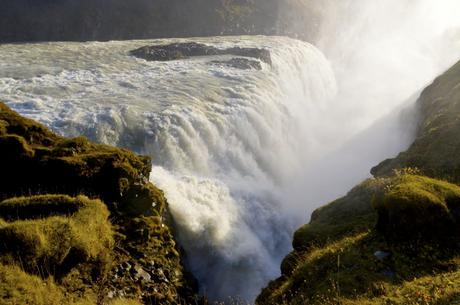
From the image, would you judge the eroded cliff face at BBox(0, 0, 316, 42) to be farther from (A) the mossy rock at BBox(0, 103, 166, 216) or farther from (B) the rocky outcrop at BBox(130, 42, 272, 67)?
(A) the mossy rock at BBox(0, 103, 166, 216)

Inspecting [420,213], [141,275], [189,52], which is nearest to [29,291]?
[141,275]

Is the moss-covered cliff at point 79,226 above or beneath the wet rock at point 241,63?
above

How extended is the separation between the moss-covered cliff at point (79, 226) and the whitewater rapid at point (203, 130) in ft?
12.7

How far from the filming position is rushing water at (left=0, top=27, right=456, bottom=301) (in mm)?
21609

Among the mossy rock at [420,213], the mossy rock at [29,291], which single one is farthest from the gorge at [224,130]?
the mossy rock at [420,213]

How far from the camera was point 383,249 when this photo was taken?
11.1 metres

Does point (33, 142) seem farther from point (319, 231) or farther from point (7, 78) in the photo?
point (7, 78)

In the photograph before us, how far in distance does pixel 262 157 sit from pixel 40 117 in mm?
15255

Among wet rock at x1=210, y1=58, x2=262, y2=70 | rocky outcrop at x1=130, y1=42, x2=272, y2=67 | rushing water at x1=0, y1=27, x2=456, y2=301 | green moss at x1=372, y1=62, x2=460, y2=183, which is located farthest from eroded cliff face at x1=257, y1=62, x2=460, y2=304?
rocky outcrop at x1=130, y1=42, x2=272, y2=67

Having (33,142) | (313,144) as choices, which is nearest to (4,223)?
(33,142)

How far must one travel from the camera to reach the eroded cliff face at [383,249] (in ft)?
30.7

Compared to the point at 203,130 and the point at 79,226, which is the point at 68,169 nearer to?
the point at 79,226

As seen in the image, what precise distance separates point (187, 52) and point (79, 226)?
1662 inches

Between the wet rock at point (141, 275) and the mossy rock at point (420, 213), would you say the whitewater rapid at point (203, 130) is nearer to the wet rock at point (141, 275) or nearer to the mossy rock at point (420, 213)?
the wet rock at point (141, 275)
